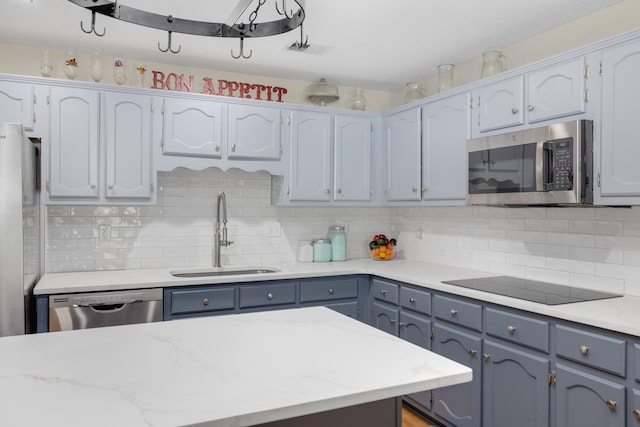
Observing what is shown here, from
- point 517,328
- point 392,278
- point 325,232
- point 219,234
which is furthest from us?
point 325,232

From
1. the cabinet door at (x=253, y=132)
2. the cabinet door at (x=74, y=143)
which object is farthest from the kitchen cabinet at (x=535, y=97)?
the cabinet door at (x=74, y=143)

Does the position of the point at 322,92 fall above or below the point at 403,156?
above

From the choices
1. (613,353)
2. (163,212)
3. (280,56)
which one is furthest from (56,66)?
(613,353)

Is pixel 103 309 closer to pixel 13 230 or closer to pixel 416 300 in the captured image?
pixel 13 230

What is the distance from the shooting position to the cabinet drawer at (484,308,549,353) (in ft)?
7.56

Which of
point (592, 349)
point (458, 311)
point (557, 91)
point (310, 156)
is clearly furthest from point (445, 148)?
point (592, 349)

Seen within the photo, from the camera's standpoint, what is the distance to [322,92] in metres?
4.04

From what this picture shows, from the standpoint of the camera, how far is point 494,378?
2.59 meters

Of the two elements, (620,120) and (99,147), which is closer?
(620,120)

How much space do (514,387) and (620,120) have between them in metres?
1.40

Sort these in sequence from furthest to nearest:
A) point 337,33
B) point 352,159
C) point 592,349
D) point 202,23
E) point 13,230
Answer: point 352,159
point 337,33
point 13,230
point 592,349
point 202,23

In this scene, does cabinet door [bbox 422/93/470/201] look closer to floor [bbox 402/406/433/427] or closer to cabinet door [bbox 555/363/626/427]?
cabinet door [bbox 555/363/626/427]

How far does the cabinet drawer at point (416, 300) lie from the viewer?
308 cm

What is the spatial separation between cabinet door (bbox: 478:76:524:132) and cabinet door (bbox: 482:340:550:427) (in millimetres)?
1292
